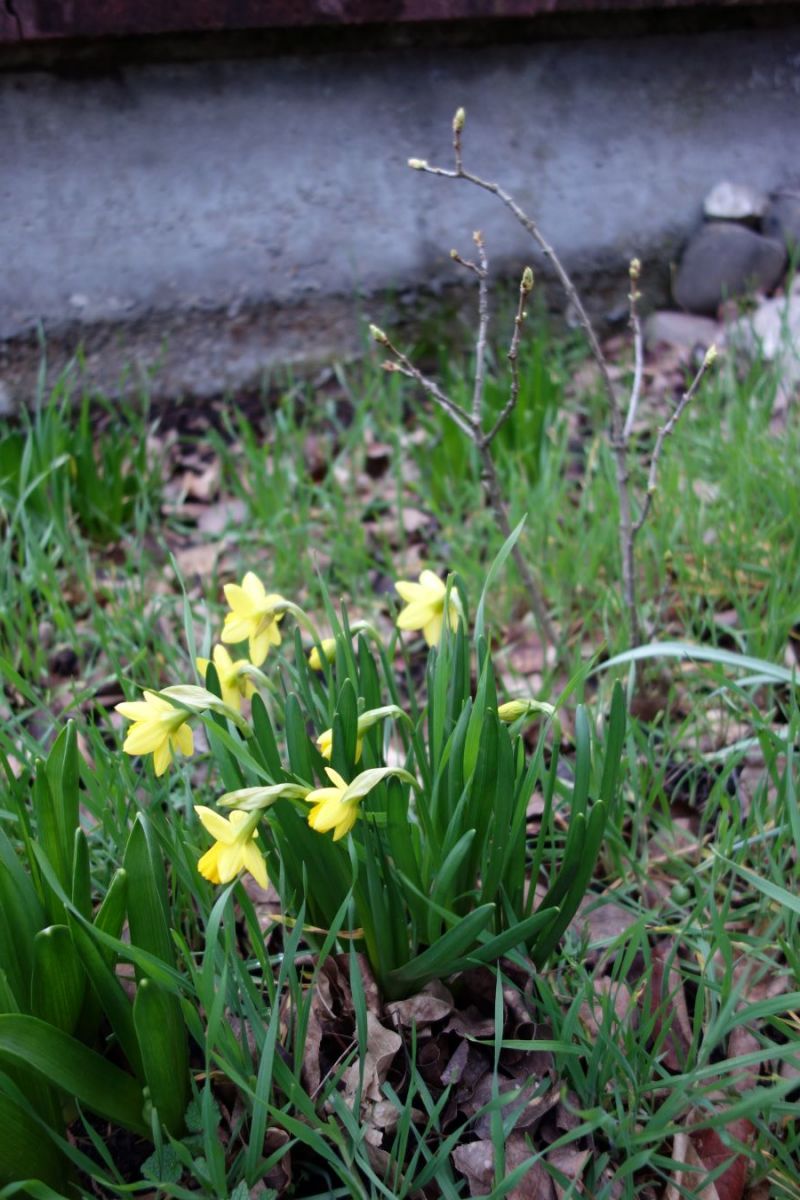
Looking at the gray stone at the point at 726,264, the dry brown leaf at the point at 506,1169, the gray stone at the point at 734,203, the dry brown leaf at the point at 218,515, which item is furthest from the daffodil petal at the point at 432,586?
the gray stone at the point at 734,203

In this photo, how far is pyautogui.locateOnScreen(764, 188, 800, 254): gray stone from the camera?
3.49 m

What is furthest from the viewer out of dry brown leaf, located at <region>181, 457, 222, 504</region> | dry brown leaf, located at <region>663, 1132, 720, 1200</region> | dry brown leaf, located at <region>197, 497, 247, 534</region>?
dry brown leaf, located at <region>181, 457, 222, 504</region>

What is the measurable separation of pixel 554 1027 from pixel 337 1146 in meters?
0.29

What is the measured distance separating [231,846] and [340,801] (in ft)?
0.42

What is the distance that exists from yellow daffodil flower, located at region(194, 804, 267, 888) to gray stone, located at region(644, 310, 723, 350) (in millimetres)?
2838

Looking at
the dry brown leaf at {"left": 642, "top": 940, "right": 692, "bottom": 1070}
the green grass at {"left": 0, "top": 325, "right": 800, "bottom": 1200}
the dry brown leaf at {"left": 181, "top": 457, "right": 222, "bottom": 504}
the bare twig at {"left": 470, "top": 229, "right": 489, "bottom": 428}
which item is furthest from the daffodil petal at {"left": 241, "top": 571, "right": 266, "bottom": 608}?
the dry brown leaf at {"left": 181, "top": 457, "right": 222, "bottom": 504}

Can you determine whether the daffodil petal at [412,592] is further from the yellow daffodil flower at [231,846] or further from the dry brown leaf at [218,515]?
the dry brown leaf at [218,515]

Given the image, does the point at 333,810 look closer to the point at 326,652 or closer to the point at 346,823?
the point at 346,823

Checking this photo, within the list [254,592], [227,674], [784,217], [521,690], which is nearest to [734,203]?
[784,217]

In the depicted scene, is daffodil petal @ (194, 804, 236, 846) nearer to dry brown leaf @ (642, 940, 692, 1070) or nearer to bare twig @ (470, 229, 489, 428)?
dry brown leaf @ (642, 940, 692, 1070)

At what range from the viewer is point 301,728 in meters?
1.15

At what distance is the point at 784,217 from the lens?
11.5 feet

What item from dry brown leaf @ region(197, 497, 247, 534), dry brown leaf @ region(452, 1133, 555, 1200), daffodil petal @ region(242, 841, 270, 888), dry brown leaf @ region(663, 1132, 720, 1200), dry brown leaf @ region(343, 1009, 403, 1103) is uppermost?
daffodil petal @ region(242, 841, 270, 888)

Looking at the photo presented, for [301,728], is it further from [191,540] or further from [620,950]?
[191,540]
